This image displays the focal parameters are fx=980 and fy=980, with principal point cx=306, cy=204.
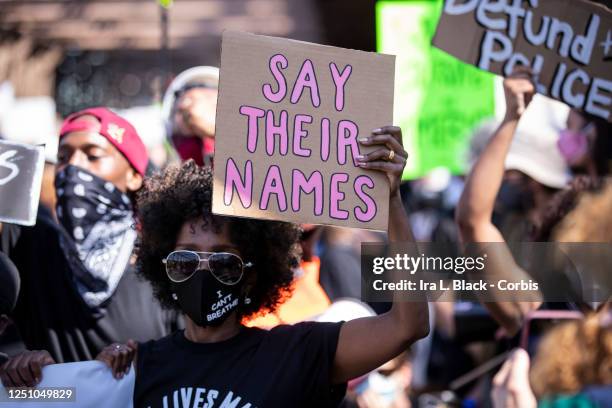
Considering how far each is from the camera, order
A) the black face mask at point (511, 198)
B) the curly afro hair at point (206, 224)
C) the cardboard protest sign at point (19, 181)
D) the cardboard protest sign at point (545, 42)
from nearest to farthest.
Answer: the curly afro hair at point (206, 224)
the cardboard protest sign at point (19, 181)
the cardboard protest sign at point (545, 42)
the black face mask at point (511, 198)

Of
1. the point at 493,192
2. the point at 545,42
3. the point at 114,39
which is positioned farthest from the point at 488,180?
the point at 114,39

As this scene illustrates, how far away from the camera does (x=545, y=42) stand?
3.34 meters

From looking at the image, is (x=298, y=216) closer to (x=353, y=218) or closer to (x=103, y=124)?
(x=353, y=218)

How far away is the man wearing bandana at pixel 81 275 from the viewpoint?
314 cm

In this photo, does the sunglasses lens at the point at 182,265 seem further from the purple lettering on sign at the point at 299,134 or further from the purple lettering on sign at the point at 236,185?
the purple lettering on sign at the point at 299,134

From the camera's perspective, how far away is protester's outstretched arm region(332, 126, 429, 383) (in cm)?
241

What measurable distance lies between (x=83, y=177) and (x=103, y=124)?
0.22 m

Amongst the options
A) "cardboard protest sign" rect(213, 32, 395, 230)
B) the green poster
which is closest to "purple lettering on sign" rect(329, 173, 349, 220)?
"cardboard protest sign" rect(213, 32, 395, 230)

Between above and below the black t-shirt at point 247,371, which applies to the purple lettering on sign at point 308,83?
above

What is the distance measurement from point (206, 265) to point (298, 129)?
0.43 metres

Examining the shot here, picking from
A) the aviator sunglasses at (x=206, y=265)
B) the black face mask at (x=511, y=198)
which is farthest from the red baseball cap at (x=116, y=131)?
the black face mask at (x=511, y=198)

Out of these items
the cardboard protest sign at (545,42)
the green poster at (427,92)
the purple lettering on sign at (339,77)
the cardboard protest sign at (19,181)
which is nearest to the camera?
the purple lettering on sign at (339,77)

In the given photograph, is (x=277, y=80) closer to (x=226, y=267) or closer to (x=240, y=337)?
(x=226, y=267)

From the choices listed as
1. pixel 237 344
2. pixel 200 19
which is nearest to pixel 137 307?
pixel 237 344
